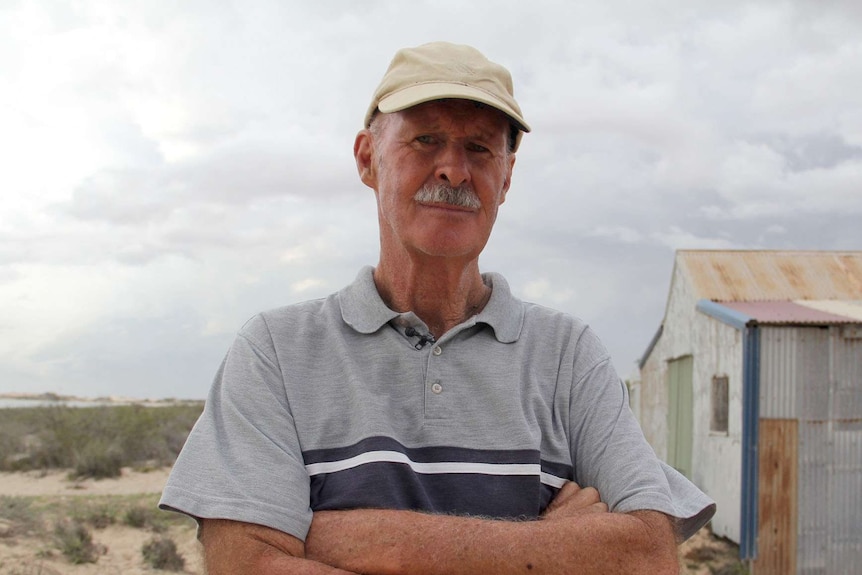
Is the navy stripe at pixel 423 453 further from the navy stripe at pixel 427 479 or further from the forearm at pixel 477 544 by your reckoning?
the forearm at pixel 477 544

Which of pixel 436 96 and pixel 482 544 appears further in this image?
pixel 436 96

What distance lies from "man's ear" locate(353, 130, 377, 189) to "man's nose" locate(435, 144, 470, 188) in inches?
12.4

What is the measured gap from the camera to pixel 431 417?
2.20m

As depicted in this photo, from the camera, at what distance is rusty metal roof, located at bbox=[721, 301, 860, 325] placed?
9.77 m

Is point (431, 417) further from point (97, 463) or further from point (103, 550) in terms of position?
point (97, 463)

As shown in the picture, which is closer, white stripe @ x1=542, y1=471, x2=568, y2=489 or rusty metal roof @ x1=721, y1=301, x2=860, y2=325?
white stripe @ x1=542, y1=471, x2=568, y2=489

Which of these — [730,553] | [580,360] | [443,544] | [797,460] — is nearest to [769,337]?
[797,460]

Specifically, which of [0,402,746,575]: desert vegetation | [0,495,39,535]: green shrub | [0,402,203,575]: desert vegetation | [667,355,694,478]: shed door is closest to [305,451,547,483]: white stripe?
[0,402,746,575]: desert vegetation

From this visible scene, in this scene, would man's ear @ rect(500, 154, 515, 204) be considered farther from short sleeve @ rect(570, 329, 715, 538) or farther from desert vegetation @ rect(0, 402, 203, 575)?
desert vegetation @ rect(0, 402, 203, 575)

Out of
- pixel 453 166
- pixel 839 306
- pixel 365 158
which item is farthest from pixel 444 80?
pixel 839 306

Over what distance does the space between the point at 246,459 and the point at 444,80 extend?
1193 mm

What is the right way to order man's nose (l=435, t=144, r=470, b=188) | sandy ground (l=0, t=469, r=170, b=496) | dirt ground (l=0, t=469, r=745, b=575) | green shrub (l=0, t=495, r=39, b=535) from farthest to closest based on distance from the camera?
sandy ground (l=0, t=469, r=170, b=496) < green shrub (l=0, t=495, r=39, b=535) < dirt ground (l=0, t=469, r=745, b=575) < man's nose (l=435, t=144, r=470, b=188)

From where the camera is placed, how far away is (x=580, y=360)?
2441 mm

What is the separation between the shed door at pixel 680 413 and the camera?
12711 millimetres
